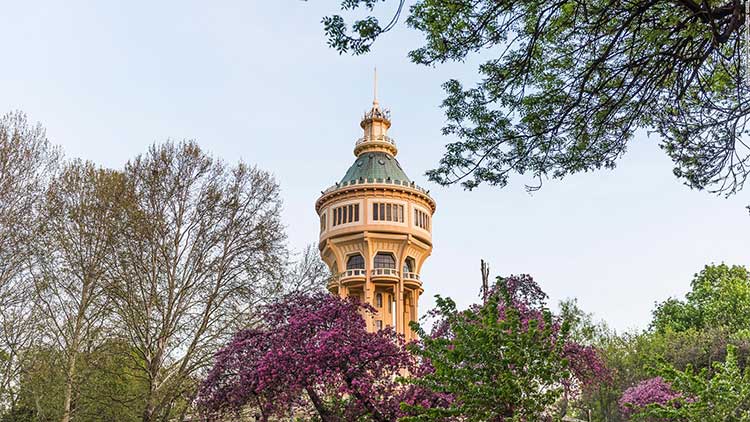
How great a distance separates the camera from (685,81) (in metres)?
10.2

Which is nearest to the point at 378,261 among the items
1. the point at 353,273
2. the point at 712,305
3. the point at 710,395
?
the point at 353,273

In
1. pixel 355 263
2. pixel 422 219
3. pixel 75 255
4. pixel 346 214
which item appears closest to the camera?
pixel 75 255

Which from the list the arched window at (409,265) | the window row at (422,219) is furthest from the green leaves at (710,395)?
the arched window at (409,265)

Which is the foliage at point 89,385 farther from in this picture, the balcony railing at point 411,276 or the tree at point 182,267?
the balcony railing at point 411,276

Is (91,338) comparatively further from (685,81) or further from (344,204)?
(344,204)

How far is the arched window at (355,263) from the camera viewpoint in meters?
44.1

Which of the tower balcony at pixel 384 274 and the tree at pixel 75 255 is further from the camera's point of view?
the tower balcony at pixel 384 274

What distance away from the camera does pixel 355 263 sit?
4444 cm

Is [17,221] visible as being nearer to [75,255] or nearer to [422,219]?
[75,255]

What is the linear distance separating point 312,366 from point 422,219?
3022 centimetres

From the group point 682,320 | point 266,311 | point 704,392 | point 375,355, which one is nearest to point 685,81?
point 704,392

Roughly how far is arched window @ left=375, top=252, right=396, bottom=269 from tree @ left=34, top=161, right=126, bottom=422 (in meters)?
24.2

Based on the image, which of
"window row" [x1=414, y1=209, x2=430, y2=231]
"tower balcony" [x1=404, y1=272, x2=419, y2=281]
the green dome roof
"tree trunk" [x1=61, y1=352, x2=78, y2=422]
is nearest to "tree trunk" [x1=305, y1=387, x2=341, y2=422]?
"tree trunk" [x1=61, y1=352, x2=78, y2=422]

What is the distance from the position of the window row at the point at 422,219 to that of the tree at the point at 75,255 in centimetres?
2556
